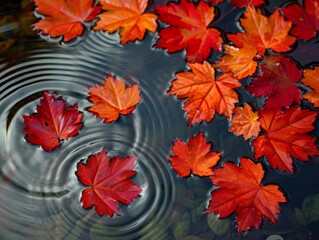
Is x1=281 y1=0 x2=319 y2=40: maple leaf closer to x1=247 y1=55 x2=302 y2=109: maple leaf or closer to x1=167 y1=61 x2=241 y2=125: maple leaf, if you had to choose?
x1=247 y1=55 x2=302 y2=109: maple leaf

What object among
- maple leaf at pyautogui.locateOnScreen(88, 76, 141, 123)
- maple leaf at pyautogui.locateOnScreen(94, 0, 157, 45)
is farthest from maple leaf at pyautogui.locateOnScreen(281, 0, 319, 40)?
maple leaf at pyautogui.locateOnScreen(88, 76, 141, 123)

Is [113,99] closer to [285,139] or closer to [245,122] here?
[245,122]

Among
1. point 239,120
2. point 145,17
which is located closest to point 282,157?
point 239,120

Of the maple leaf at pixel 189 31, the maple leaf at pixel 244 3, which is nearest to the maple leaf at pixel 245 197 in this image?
the maple leaf at pixel 189 31

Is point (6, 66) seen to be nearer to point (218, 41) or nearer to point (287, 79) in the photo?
point (218, 41)

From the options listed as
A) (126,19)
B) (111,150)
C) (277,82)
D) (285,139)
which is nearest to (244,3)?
(277,82)

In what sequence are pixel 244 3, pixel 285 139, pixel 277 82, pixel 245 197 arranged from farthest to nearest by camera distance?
pixel 244 3, pixel 277 82, pixel 285 139, pixel 245 197
